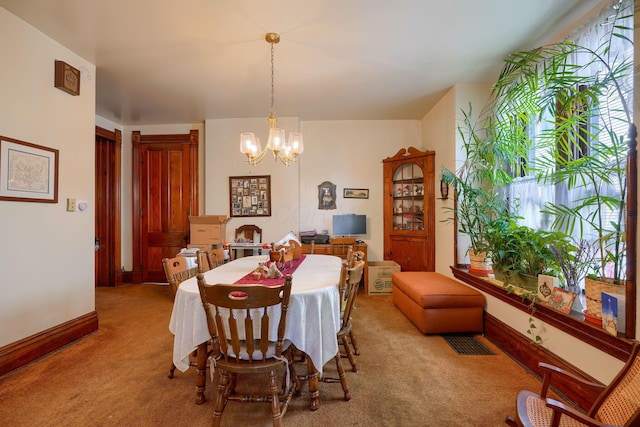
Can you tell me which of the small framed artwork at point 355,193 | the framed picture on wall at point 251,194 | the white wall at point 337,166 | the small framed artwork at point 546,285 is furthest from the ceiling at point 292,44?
the small framed artwork at point 546,285

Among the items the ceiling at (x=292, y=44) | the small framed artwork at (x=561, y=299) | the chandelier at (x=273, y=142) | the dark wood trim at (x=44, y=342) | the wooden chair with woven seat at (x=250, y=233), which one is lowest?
the dark wood trim at (x=44, y=342)

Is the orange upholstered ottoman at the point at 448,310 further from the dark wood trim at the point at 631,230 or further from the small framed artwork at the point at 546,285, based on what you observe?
the dark wood trim at the point at 631,230

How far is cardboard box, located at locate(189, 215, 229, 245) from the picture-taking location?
4199 mm

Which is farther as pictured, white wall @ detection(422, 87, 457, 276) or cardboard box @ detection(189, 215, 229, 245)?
cardboard box @ detection(189, 215, 229, 245)

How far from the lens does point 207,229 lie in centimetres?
422

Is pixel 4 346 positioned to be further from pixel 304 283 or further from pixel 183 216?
pixel 183 216

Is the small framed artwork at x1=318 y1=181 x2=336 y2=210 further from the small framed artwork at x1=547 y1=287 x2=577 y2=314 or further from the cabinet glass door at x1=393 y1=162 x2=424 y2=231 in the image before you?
the small framed artwork at x1=547 y1=287 x2=577 y2=314

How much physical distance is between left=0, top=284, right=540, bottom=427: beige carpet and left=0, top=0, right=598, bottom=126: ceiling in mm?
2730

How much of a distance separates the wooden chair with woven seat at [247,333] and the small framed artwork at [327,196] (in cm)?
317

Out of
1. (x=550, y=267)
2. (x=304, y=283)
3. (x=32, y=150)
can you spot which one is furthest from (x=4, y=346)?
(x=550, y=267)

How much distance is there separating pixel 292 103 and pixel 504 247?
3.10 metres

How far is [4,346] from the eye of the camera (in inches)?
79.5

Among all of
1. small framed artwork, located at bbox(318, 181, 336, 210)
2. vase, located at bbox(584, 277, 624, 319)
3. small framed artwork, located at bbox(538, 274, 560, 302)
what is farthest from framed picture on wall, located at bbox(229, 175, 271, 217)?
vase, located at bbox(584, 277, 624, 319)

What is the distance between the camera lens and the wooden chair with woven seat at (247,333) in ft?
4.38
